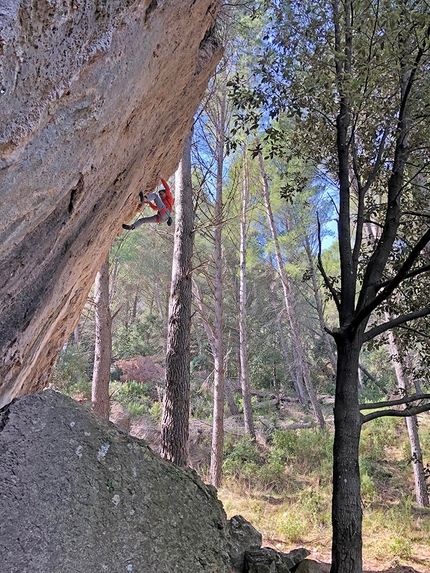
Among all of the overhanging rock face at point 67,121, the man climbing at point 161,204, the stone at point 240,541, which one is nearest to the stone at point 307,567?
the stone at point 240,541

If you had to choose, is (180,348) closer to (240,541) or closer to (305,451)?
(240,541)

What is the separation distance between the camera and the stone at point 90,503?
74.9 inches

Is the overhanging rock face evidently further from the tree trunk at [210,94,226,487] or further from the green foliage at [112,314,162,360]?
the green foliage at [112,314,162,360]

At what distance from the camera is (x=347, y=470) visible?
3670mm

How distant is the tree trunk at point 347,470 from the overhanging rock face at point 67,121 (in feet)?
9.08

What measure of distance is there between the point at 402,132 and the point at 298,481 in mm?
9053

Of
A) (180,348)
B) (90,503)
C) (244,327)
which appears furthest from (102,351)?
(90,503)

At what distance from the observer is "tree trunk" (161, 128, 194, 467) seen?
655 centimetres

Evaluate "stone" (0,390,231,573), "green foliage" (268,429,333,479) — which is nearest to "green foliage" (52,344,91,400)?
"green foliage" (268,429,333,479)

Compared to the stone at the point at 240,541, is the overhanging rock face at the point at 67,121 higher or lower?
higher

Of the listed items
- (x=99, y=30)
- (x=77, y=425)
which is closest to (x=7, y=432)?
(x=77, y=425)

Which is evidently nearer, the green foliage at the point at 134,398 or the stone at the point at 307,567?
the stone at the point at 307,567

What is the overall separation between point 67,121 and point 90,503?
2133 millimetres

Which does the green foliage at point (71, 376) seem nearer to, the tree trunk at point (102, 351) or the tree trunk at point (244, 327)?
the tree trunk at point (102, 351)
